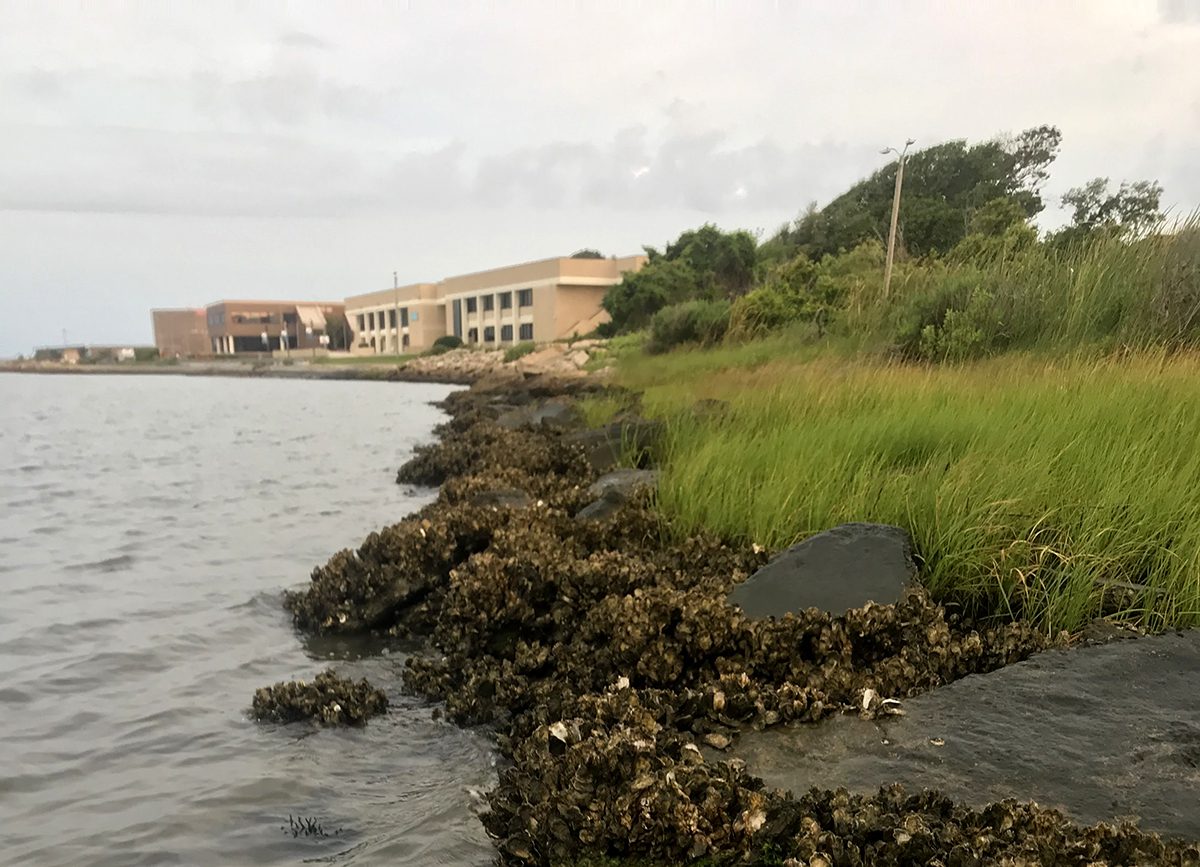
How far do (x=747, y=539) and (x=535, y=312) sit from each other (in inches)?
2859

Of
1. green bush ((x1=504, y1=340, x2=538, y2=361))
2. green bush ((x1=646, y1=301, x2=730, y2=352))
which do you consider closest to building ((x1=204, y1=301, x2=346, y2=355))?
green bush ((x1=504, y1=340, x2=538, y2=361))

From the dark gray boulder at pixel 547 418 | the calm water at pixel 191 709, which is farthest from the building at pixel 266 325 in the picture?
the calm water at pixel 191 709

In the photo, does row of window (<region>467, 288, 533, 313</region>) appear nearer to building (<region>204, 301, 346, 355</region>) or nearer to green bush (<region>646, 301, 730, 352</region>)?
building (<region>204, 301, 346, 355</region>)

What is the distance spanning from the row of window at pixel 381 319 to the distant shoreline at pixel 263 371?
54.5 ft

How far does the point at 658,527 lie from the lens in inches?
238

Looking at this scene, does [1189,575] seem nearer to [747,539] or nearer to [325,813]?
[747,539]

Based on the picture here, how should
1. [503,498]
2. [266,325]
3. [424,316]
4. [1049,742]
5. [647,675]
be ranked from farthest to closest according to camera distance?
[266,325]
[424,316]
[503,498]
[647,675]
[1049,742]

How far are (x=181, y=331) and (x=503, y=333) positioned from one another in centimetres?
9350

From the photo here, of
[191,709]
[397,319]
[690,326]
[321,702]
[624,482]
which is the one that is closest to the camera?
[321,702]

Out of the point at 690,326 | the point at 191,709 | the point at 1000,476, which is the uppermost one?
the point at 690,326

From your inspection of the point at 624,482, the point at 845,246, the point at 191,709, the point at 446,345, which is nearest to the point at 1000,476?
the point at 624,482

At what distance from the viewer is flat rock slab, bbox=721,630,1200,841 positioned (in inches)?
101

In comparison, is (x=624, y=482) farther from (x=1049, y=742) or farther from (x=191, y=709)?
(x=1049, y=742)

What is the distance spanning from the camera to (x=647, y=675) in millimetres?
3844
